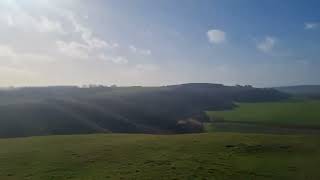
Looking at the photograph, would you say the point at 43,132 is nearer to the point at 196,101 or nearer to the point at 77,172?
the point at 77,172

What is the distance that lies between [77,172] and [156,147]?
471 inches

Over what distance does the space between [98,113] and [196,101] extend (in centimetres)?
8274

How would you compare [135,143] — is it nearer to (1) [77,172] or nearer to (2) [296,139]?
(1) [77,172]

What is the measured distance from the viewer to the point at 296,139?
50.7 metres

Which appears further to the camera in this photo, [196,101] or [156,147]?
[196,101]

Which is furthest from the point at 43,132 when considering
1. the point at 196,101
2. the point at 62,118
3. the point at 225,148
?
the point at 196,101

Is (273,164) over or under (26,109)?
under

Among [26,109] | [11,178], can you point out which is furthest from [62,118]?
[11,178]

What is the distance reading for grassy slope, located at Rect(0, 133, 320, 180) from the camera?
108ft

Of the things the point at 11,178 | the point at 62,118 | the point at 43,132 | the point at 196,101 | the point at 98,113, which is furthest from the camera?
the point at 196,101

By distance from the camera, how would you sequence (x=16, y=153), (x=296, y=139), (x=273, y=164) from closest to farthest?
(x=273, y=164) → (x=16, y=153) → (x=296, y=139)

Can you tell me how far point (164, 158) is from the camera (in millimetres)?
38188

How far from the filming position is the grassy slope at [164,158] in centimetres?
3297

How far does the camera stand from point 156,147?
43844 mm
